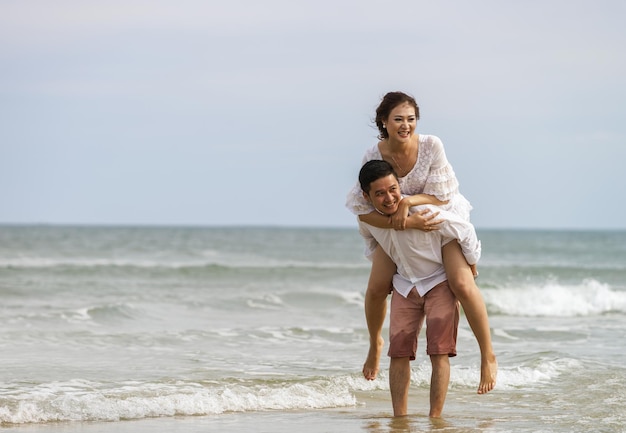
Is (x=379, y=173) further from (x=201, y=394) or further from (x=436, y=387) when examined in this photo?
(x=201, y=394)

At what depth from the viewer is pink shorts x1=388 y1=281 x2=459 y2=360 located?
5527mm

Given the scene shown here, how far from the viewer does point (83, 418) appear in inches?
251

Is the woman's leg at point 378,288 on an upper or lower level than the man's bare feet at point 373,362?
upper

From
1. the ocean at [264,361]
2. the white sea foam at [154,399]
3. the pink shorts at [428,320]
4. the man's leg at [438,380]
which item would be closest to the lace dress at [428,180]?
the pink shorts at [428,320]

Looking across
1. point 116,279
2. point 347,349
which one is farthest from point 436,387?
point 116,279

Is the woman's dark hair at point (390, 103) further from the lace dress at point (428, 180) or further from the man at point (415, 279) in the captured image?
the man at point (415, 279)

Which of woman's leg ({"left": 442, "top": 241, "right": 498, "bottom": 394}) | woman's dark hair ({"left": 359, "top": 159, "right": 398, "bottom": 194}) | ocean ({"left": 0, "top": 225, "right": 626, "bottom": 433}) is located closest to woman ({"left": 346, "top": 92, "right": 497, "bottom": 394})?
woman's leg ({"left": 442, "top": 241, "right": 498, "bottom": 394})

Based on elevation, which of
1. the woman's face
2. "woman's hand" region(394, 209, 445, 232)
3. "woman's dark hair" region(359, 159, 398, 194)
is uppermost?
the woman's face

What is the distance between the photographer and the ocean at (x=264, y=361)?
6.38 meters

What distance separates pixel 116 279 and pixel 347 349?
11.4m

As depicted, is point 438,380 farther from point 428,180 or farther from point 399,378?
point 428,180

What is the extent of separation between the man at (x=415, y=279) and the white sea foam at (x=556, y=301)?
10.5m

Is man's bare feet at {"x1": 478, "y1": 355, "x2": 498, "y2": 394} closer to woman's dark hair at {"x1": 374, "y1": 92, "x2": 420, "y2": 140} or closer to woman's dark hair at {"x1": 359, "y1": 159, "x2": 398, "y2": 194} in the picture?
woman's dark hair at {"x1": 359, "y1": 159, "x2": 398, "y2": 194}

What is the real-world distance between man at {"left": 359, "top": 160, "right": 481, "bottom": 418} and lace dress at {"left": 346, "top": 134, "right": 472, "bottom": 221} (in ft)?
0.27
